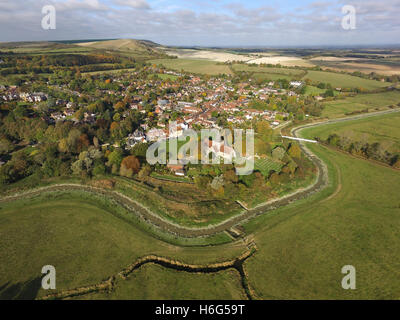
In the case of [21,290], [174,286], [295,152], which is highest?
[295,152]

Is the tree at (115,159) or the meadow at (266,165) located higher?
the tree at (115,159)

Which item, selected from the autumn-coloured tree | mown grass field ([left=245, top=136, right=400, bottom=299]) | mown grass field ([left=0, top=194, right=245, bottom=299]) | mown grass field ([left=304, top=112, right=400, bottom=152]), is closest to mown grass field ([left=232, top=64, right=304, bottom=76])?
mown grass field ([left=304, top=112, right=400, bottom=152])

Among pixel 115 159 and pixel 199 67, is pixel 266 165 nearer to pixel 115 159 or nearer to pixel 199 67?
pixel 115 159

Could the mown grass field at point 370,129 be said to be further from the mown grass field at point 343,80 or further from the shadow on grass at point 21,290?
the shadow on grass at point 21,290

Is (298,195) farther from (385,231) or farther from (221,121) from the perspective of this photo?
(221,121)

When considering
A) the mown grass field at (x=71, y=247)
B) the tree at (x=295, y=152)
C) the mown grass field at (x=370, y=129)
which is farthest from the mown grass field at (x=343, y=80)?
the mown grass field at (x=71, y=247)

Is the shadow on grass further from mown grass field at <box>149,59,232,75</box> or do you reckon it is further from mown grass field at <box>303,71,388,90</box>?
mown grass field at <box>149,59,232,75</box>

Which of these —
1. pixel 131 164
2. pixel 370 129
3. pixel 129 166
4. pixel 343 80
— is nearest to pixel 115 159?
pixel 129 166
